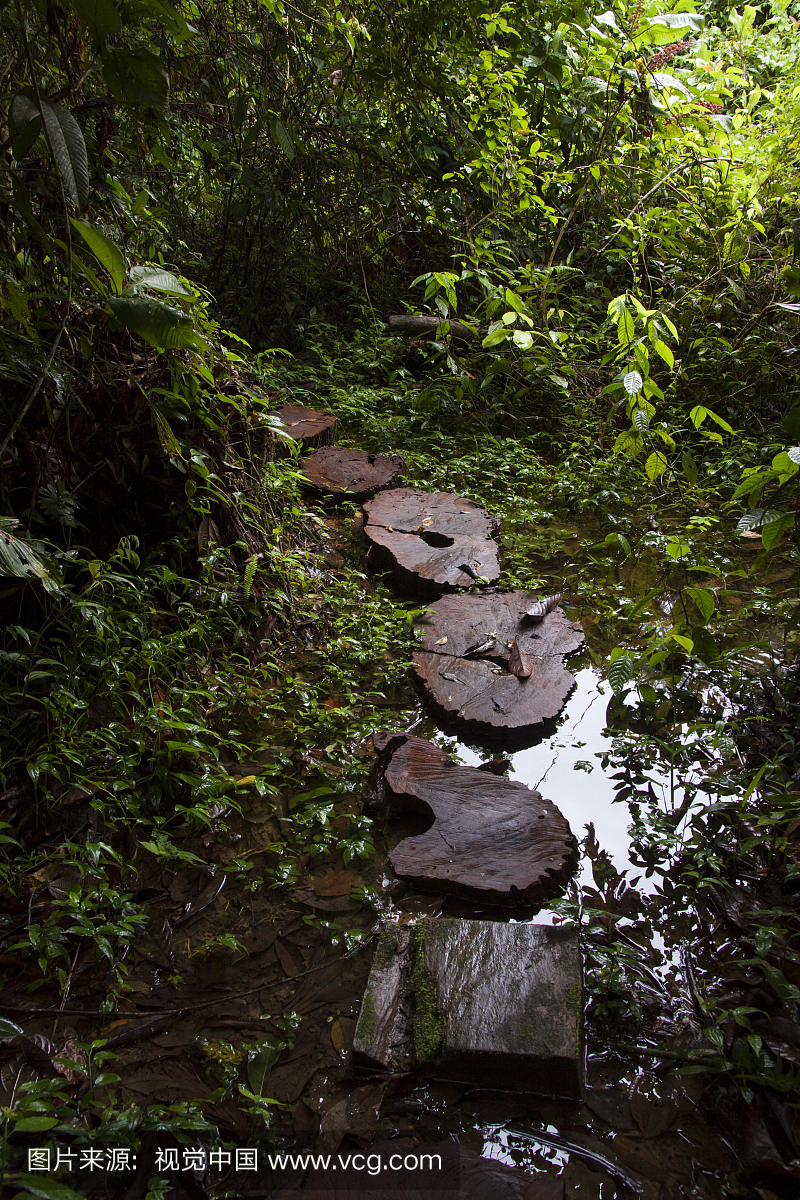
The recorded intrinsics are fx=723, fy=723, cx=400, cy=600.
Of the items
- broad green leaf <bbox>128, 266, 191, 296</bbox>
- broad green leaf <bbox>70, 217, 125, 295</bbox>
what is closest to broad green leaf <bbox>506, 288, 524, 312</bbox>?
broad green leaf <bbox>128, 266, 191, 296</bbox>

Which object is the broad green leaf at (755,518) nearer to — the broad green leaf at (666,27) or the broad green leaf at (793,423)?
the broad green leaf at (793,423)

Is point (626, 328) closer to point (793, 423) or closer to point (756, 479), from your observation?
point (756, 479)

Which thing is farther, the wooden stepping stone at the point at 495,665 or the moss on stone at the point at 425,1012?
the wooden stepping stone at the point at 495,665

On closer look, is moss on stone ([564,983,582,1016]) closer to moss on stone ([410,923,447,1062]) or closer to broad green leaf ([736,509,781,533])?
moss on stone ([410,923,447,1062])

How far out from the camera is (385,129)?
5457mm

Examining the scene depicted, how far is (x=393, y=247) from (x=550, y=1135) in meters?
6.49

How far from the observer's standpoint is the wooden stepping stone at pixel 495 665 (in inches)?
94.7

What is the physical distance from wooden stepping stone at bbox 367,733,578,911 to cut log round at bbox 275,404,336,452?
95.0 inches

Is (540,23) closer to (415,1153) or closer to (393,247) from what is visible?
(393,247)

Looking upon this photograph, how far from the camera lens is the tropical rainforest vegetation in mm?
1561

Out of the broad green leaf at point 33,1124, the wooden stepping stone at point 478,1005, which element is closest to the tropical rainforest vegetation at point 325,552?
the broad green leaf at point 33,1124

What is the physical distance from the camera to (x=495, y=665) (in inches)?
104

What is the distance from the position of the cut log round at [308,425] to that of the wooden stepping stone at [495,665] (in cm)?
165

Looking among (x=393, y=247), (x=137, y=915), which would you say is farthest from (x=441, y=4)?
(x=137, y=915)
